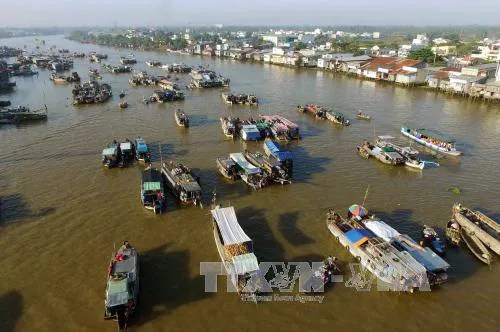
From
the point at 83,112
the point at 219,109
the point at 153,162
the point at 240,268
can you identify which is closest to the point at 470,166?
the point at 240,268

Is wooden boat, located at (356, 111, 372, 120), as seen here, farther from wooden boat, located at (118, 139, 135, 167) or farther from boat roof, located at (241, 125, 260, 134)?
wooden boat, located at (118, 139, 135, 167)

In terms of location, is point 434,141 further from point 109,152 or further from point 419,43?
point 419,43

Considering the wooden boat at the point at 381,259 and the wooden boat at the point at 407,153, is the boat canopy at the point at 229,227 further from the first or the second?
the wooden boat at the point at 407,153

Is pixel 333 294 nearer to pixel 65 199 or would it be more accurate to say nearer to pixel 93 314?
pixel 93 314

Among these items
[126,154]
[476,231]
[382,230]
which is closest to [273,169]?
[382,230]

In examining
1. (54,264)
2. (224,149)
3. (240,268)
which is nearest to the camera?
(240,268)

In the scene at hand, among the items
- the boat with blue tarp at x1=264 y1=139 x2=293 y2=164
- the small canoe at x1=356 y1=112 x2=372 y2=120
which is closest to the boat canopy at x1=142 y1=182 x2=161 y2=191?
the boat with blue tarp at x1=264 y1=139 x2=293 y2=164
